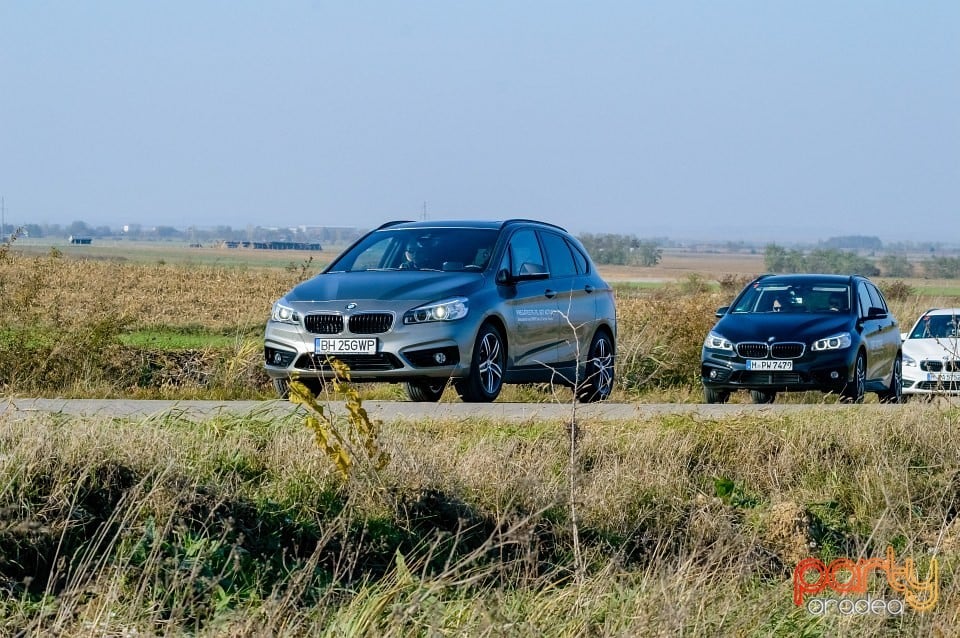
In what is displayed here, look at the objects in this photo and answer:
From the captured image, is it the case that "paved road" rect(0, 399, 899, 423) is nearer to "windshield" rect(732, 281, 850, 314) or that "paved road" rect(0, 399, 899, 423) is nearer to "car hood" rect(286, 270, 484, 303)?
"car hood" rect(286, 270, 484, 303)

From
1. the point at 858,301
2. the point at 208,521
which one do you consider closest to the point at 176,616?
the point at 208,521

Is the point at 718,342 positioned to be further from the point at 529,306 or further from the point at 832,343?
the point at 529,306

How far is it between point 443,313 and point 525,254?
1981mm

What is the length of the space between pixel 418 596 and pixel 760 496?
4.55 meters

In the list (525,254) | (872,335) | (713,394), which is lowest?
(713,394)

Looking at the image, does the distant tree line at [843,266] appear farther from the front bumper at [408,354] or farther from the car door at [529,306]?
the front bumper at [408,354]

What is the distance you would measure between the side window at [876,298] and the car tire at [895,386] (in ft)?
2.43

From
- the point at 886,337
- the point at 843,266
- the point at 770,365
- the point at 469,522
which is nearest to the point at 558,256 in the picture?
the point at 770,365

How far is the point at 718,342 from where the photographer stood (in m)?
17.9

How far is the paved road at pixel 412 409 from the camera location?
464 inches

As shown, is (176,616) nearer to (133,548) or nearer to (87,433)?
(133,548)

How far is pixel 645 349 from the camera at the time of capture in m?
23.4

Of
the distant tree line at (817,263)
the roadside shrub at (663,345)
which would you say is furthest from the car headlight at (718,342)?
the distant tree line at (817,263)

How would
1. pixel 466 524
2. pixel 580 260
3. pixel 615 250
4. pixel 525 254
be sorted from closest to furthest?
pixel 466 524, pixel 525 254, pixel 580 260, pixel 615 250
